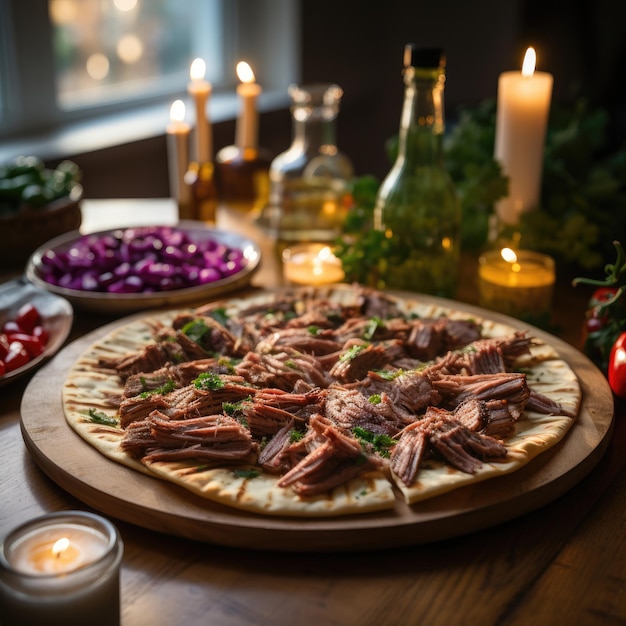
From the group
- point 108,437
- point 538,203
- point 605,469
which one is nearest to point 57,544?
point 108,437

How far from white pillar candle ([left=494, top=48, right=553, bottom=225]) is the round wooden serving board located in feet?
4.93

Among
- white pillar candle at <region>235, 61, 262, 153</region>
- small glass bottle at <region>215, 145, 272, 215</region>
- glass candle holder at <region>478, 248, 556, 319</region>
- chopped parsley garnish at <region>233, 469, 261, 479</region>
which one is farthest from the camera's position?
small glass bottle at <region>215, 145, 272, 215</region>

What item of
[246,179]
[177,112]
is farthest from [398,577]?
[246,179]

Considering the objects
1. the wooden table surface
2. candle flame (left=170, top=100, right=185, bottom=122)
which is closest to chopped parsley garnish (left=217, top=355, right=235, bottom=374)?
the wooden table surface

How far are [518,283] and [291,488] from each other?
144cm

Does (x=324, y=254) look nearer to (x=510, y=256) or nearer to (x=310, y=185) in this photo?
(x=310, y=185)

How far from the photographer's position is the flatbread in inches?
72.1

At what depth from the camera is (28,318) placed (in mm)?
2863

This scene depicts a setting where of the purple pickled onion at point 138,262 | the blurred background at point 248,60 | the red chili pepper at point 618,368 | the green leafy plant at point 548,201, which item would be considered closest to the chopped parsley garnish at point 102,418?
the purple pickled onion at point 138,262

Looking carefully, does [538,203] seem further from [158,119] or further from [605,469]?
[158,119]

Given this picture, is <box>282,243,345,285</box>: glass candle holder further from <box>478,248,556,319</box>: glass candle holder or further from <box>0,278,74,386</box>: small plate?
<box>0,278,74,386</box>: small plate

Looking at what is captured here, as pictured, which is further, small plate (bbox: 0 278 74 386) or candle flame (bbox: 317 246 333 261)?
candle flame (bbox: 317 246 333 261)

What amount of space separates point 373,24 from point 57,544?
748 centimetres

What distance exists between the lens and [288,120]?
24.8 feet
